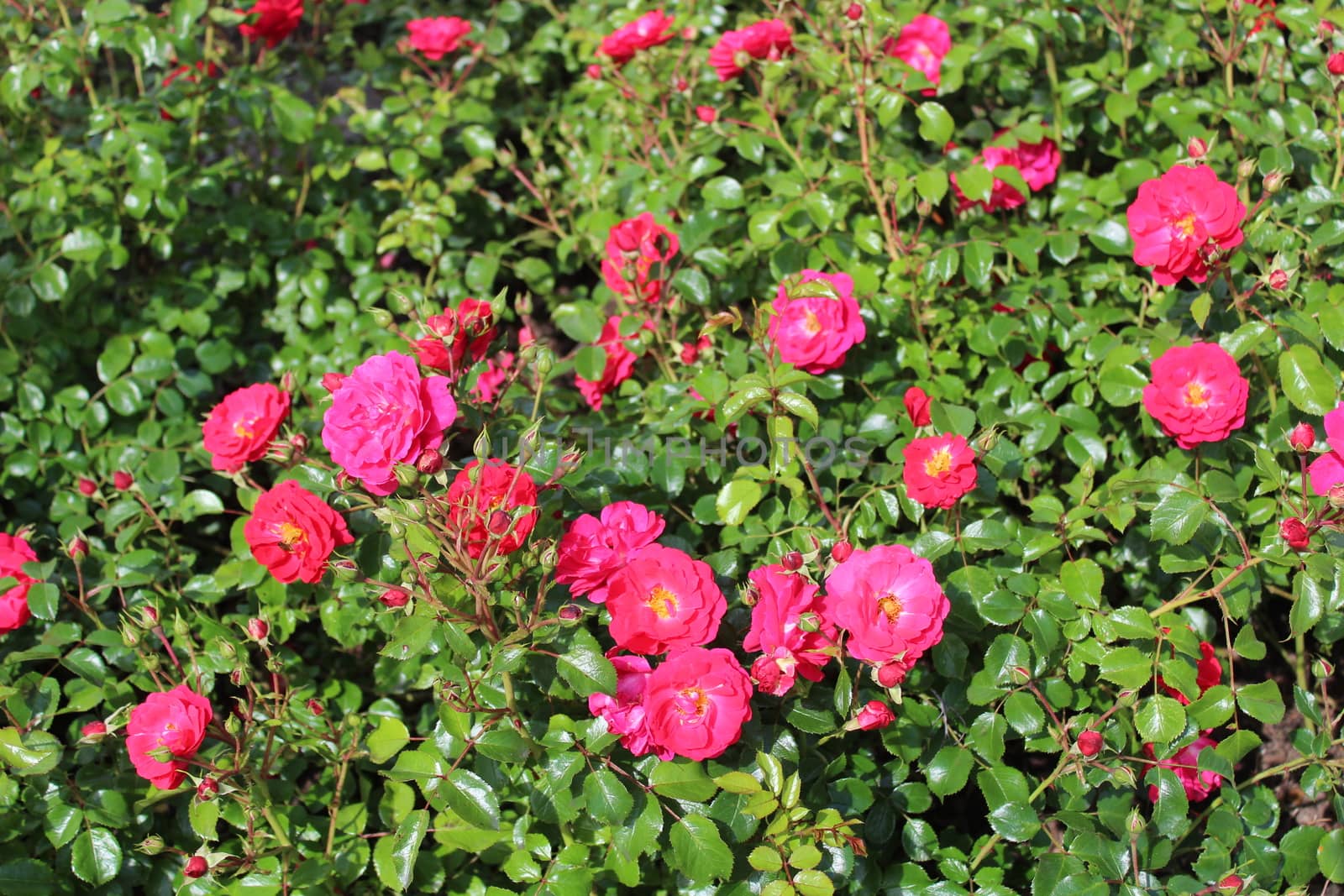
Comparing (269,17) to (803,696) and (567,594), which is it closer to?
(567,594)

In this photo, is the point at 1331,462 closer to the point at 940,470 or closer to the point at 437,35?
the point at 940,470

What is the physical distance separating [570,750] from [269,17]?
1.99 metres

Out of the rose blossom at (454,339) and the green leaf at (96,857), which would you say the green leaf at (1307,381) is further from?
the green leaf at (96,857)

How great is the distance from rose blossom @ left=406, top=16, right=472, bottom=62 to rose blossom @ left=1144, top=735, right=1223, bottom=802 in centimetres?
224

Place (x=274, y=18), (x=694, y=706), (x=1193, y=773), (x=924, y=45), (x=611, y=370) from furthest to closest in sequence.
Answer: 1. (x=274, y=18)
2. (x=924, y=45)
3. (x=611, y=370)
4. (x=1193, y=773)
5. (x=694, y=706)

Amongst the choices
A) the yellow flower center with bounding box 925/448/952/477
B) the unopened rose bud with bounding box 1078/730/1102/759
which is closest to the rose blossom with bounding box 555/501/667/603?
the yellow flower center with bounding box 925/448/952/477

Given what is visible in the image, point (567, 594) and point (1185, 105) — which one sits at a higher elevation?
point (1185, 105)

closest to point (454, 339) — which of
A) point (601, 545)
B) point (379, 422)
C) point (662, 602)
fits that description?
point (379, 422)

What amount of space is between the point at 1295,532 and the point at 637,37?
1.66 meters

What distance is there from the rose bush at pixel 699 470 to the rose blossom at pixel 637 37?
0.01 metres

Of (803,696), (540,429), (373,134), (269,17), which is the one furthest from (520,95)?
(803,696)

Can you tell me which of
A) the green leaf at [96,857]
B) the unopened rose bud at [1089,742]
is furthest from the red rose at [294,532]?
the unopened rose bud at [1089,742]

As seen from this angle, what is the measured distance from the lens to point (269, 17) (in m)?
2.54

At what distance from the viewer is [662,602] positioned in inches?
57.0
